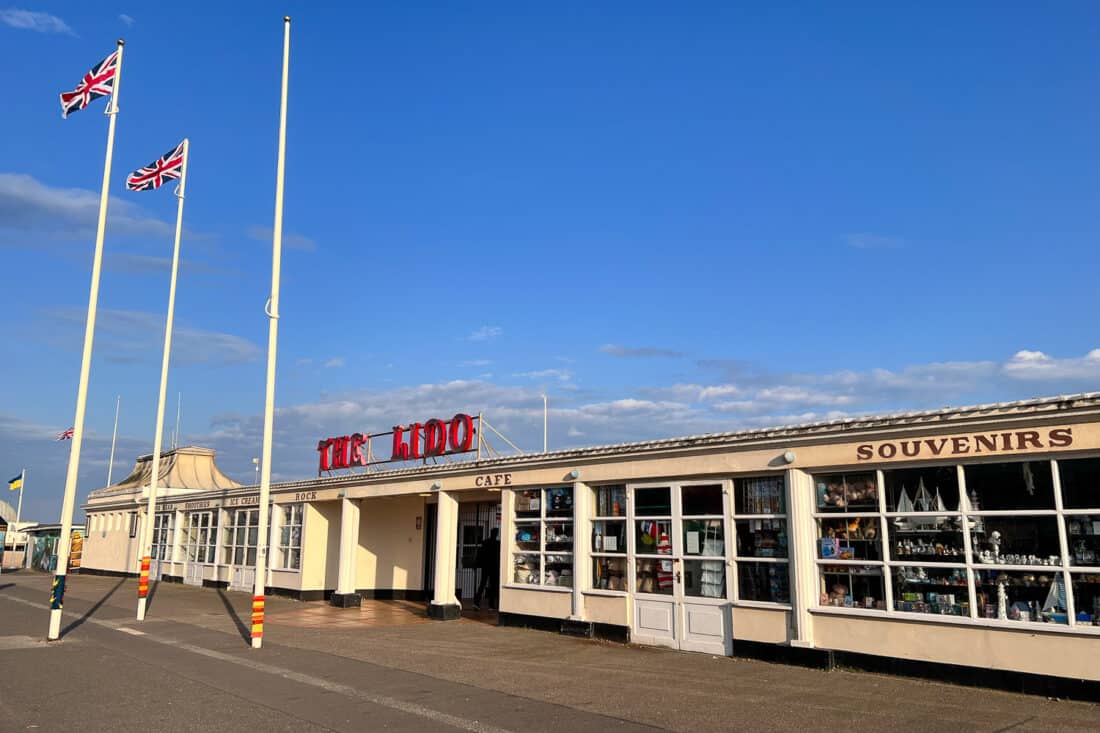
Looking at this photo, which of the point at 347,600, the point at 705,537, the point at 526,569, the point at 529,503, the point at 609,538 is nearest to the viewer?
the point at 705,537

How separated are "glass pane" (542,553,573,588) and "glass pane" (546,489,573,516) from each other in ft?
2.75

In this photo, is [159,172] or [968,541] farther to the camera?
[159,172]

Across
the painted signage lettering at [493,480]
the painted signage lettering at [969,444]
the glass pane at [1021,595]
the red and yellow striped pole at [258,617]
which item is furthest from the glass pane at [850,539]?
the red and yellow striped pole at [258,617]

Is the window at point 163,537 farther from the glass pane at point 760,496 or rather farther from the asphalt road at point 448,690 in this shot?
the glass pane at point 760,496

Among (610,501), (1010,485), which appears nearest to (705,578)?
Answer: (610,501)

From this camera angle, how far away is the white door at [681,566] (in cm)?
1366

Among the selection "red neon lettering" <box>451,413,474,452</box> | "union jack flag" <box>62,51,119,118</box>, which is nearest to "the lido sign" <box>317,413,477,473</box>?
"red neon lettering" <box>451,413,474,452</box>

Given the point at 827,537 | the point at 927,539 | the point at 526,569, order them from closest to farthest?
the point at 927,539, the point at 827,537, the point at 526,569

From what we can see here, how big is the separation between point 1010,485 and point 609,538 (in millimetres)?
7246

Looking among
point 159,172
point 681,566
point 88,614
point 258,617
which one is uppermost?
point 159,172

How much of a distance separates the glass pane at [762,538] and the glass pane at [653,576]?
157 centimetres

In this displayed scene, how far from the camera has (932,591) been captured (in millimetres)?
11023

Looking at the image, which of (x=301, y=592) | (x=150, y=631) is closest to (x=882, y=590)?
(x=150, y=631)

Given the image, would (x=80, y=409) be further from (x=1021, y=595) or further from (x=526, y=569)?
(x=1021, y=595)
